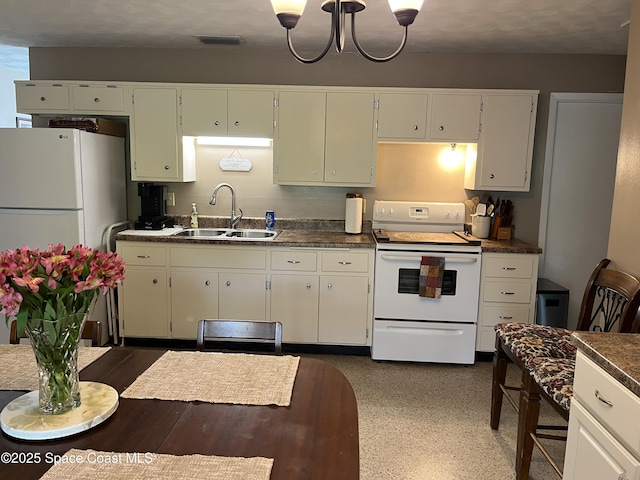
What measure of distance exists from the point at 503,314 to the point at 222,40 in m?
3.01

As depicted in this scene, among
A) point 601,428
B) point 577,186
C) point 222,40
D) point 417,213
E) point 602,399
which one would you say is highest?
point 222,40

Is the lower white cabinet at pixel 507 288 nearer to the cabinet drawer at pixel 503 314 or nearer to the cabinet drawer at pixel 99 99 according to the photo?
the cabinet drawer at pixel 503 314

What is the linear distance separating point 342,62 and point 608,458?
132 inches

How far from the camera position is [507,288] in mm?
3488

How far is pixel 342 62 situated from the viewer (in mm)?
3916

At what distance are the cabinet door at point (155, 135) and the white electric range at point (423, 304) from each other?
180cm

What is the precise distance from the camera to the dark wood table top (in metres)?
1.13

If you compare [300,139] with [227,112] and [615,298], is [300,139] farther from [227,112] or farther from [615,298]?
[615,298]

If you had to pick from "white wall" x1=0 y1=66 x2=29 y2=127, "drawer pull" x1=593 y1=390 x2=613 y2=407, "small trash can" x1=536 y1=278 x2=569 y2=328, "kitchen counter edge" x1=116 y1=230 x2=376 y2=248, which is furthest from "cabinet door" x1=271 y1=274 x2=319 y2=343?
"white wall" x1=0 y1=66 x2=29 y2=127

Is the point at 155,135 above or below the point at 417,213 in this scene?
above

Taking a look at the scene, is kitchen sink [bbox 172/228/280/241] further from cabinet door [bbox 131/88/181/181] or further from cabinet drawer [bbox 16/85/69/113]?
cabinet drawer [bbox 16/85/69/113]

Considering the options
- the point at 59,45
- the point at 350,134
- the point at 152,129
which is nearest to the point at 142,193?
the point at 152,129

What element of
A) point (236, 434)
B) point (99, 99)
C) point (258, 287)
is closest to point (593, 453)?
point (236, 434)

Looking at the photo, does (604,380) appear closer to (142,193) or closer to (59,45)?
(142,193)
